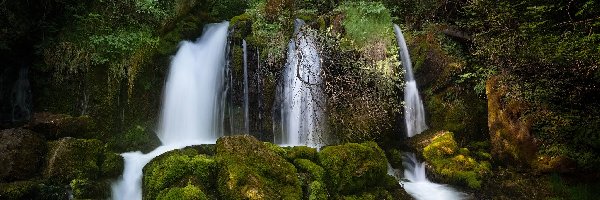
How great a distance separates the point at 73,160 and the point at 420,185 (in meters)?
6.27

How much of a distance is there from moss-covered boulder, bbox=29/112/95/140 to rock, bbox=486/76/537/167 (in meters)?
8.40

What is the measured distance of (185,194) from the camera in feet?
17.5

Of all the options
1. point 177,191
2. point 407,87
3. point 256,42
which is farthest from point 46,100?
point 407,87

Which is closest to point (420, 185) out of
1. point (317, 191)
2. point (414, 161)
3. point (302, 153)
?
point (414, 161)

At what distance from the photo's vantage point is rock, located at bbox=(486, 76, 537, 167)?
27.0 ft

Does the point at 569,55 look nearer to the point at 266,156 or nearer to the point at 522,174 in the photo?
the point at 522,174

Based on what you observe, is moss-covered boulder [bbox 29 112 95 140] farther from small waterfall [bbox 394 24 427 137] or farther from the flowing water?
small waterfall [bbox 394 24 427 137]

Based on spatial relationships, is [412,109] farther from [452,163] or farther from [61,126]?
[61,126]

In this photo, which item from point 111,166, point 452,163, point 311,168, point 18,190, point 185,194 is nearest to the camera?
point 185,194

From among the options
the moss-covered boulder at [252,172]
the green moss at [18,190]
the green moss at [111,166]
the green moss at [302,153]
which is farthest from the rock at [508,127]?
the green moss at [18,190]

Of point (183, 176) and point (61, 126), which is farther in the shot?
point (61, 126)

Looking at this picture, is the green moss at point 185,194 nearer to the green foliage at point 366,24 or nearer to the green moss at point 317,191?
the green moss at point 317,191

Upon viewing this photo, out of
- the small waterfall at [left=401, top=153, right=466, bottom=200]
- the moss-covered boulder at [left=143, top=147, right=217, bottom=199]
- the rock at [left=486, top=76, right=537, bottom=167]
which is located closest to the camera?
the moss-covered boulder at [left=143, top=147, right=217, bottom=199]

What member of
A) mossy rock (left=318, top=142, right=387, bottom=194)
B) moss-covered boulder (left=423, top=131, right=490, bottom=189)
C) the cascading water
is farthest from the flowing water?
the cascading water
